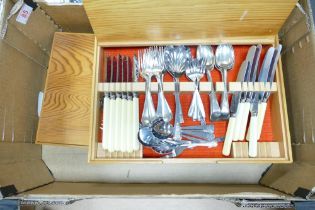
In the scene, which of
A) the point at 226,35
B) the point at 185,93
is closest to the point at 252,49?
the point at 226,35

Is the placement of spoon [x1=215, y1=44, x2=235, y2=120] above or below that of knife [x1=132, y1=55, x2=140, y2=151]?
above

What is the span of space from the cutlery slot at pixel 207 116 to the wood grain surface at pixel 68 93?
72 mm

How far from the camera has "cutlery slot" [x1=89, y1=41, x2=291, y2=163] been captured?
0.70 metres

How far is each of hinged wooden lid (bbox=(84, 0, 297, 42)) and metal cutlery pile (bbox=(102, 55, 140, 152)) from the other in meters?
0.09

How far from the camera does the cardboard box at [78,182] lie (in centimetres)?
62

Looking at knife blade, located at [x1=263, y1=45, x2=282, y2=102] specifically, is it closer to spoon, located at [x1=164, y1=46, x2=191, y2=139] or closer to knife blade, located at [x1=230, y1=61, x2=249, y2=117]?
knife blade, located at [x1=230, y1=61, x2=249, y2=117]

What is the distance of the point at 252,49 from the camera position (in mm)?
740

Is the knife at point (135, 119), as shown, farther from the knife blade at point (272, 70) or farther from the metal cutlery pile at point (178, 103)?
the knife blade at point (272, 70)

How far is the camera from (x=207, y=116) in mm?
786

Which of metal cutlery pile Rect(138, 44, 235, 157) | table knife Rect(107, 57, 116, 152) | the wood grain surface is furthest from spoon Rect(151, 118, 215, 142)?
the wood grain surface

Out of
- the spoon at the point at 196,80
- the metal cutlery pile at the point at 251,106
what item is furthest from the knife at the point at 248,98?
the spoon at the point at 196,80

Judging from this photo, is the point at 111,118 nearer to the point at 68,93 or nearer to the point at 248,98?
the point at 68,93

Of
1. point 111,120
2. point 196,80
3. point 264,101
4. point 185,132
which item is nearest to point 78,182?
point 111,120

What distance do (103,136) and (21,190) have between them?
0.75 ft
